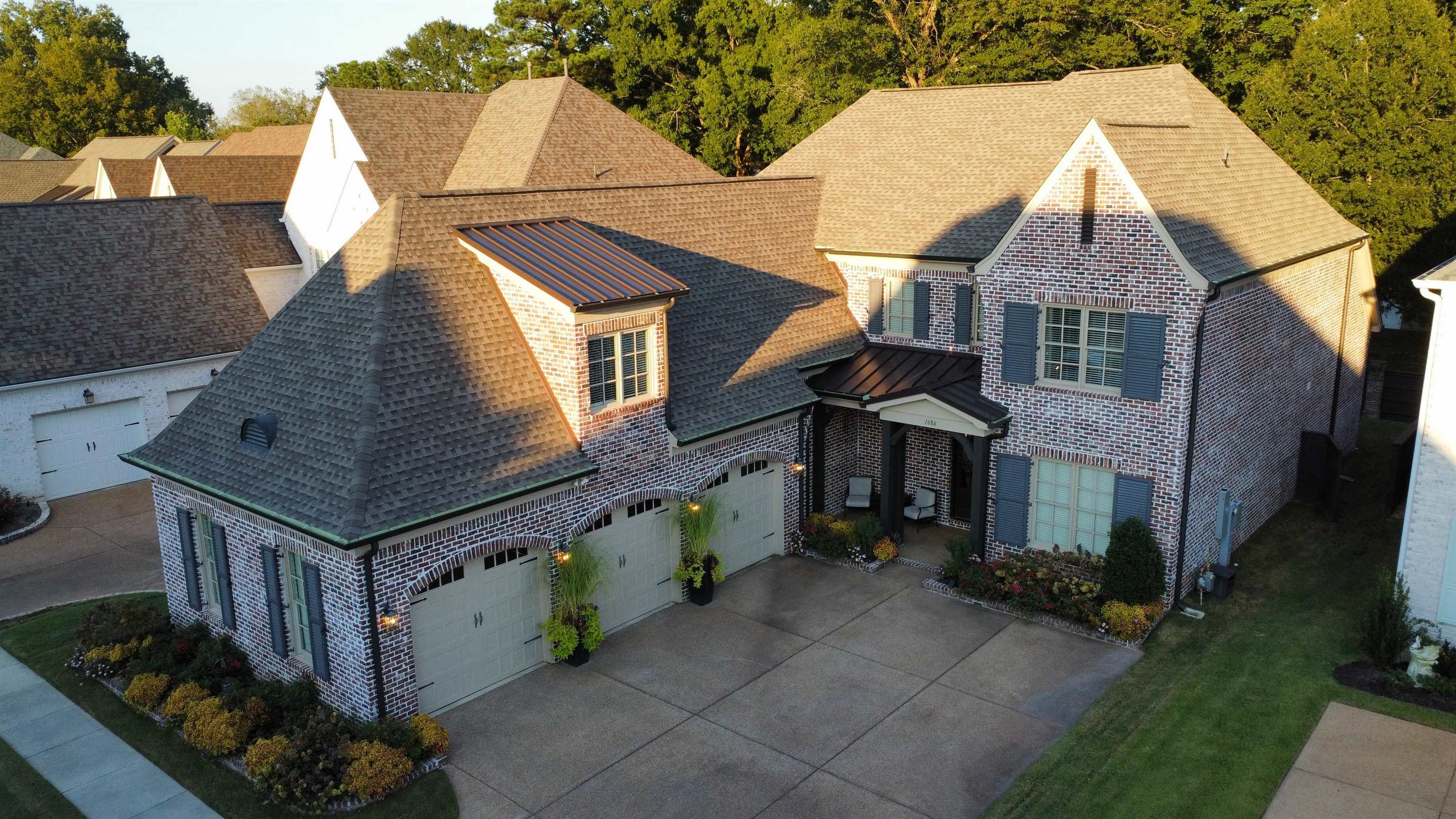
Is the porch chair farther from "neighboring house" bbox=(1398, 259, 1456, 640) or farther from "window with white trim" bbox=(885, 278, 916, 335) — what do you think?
"neighboring house" bbox=(1398, 259, 1456, 640)

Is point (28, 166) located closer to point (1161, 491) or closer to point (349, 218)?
point (349, 218)

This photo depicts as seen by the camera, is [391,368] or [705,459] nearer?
[391,368]

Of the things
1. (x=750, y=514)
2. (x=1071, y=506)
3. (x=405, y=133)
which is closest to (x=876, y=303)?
(x=750, y=514)

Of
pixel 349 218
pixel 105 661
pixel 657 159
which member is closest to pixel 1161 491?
pixel 105 661

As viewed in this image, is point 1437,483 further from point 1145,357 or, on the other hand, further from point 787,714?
point 787,714

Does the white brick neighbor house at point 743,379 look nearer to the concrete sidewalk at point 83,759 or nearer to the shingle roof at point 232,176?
the concrete sidewalk at point 83,759
